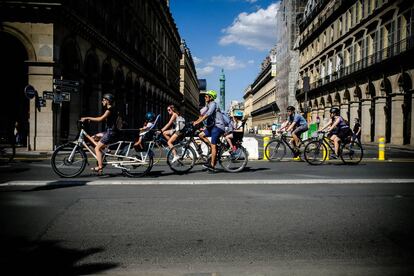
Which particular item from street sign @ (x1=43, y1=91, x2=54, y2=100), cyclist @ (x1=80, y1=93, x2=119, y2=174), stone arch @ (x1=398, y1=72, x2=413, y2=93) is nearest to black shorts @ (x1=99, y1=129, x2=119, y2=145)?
cyclist @ (x1=80, y1=93, x2=119, y2=174)

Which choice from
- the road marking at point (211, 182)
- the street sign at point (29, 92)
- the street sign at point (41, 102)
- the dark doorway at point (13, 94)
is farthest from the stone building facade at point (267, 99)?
the road marking at point (211, 182)

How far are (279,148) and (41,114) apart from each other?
1199 centimetres

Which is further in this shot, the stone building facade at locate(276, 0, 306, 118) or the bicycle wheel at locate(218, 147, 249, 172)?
the stone building facade at locate(276, 0, 306, 118)

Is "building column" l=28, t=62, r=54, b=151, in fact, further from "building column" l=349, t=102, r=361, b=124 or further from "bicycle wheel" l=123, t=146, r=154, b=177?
"building column" l=349, t=102, r=361, b=124

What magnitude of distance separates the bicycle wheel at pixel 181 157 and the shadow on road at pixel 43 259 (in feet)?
16.9

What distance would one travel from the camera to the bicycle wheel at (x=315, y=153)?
11.2 meters

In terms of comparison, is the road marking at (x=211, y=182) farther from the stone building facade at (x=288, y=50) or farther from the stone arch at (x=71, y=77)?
the stone building facade at (x=288, y=50)

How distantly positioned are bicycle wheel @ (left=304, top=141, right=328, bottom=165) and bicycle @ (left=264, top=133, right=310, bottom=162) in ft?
0.96

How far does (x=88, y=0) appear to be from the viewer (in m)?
22.4

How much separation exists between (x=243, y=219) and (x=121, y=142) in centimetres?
433

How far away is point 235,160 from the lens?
30.6 ft

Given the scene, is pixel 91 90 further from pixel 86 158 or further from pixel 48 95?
pixel 86 158

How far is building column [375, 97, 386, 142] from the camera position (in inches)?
1222

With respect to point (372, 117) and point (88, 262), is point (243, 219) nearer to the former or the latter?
point (88, 262)
